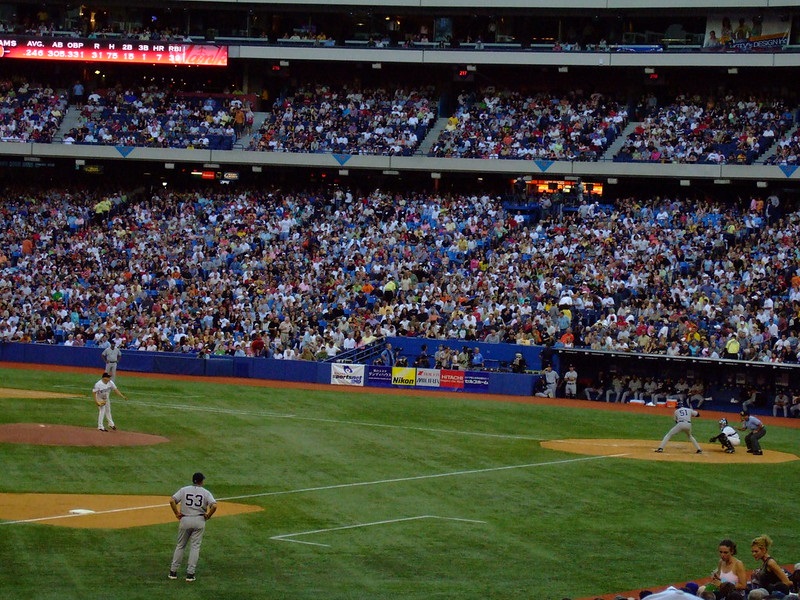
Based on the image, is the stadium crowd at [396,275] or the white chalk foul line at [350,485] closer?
the white chalk foul line at [350,485]

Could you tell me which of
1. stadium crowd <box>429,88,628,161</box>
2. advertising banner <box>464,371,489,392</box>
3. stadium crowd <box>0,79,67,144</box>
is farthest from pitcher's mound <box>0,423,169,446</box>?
stadium crowd <box>0,79,67,144</box>

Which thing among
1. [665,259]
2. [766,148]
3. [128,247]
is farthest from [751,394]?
[128,247]

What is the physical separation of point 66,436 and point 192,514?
40.6ft

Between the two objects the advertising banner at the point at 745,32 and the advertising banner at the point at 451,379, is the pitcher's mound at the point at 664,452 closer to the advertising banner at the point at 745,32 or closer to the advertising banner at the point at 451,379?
the advertising banner at the point at 451,379

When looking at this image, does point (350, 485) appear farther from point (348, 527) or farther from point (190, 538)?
point (190, 538)

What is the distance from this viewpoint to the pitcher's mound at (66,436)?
25.8m

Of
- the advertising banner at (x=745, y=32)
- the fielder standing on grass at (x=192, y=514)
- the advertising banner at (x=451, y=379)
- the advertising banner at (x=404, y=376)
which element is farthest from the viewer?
the advertising banner at (x=745, y=32)

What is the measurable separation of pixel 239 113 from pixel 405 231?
10601 millimetres

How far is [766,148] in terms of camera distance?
45844mm

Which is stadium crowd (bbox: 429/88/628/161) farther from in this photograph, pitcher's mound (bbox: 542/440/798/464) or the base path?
the base path

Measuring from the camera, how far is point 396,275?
43594 millimetres

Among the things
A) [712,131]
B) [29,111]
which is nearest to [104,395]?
[712,131]

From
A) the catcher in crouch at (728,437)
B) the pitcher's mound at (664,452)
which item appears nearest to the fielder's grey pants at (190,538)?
the pitcher's mound at (664,452)

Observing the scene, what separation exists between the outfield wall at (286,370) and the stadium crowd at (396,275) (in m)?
0.60
